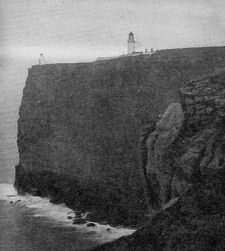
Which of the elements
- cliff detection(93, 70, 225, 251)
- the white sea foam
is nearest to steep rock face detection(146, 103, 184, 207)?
cliff detection(93, 70, 225, 251)

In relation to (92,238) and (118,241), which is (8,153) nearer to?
(92,238)

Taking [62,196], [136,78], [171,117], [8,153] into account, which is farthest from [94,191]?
[8,153]

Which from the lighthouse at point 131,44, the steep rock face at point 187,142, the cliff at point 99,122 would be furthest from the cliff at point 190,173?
the lighthouse at point 131,44

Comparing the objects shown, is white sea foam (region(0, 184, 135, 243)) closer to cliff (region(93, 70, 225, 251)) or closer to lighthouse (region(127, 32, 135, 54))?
cliff (region(93, 70, 225, 251))

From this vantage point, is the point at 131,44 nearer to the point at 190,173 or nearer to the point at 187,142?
the point at 187,142

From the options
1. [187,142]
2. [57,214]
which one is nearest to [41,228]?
[57,214]
